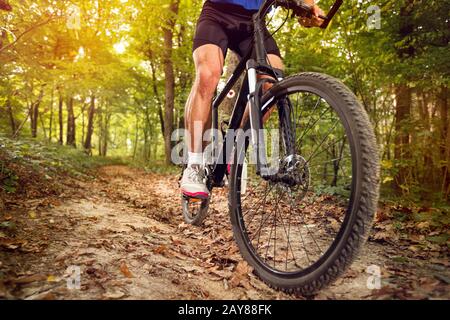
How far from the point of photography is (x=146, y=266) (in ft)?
5.49

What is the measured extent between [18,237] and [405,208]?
139 inches

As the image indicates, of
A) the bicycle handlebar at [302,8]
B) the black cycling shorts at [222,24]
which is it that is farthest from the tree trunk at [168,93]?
the bicycle handlebar at [302,8]

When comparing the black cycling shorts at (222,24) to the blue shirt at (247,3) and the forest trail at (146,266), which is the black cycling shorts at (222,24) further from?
the forest trail at (146,266)

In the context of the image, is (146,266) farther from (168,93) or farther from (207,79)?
(168,93)

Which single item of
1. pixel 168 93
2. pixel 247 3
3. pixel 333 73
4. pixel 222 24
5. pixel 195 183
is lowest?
pixel 195 183

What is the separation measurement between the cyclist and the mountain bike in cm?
22

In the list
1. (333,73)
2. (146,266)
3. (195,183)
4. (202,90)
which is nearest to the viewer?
(146,266)

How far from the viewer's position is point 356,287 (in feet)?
4.68

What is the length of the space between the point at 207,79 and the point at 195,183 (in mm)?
885

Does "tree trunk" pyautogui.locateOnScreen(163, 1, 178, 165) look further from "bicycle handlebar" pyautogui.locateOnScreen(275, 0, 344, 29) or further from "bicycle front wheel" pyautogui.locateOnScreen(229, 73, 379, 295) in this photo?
"bicycle handlebar" pyautogui.locateOnScreen(275, 0, 344, 29)

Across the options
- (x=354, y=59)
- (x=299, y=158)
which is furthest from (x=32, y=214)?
(x=354, y=59)

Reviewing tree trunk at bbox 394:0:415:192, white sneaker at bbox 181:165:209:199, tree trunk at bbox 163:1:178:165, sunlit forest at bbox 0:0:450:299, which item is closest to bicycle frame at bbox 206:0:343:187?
sunlit forest at bbox 0:0:450:299

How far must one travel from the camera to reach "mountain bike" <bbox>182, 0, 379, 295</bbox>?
1.19m
